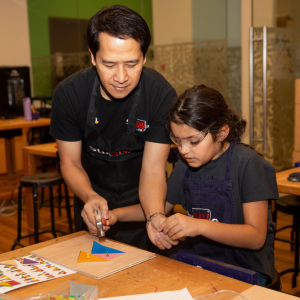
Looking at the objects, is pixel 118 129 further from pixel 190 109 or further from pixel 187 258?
pixel 187 258

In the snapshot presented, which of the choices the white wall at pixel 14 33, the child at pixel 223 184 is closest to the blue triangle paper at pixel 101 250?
the child at pixel 223 184

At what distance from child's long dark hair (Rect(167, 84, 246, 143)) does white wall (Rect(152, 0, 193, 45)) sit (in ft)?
10.2

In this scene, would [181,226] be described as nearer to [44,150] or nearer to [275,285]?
[275,285]

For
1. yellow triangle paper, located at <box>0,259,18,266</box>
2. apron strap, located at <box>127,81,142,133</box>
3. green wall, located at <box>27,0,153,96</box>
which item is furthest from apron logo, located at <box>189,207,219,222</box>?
green wall, located at <box>27,0,153,96</box>

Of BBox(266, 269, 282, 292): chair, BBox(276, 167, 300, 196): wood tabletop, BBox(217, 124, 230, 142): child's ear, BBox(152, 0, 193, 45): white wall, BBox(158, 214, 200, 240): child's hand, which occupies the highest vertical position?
BBox(152, 0, 193, 45): white wall

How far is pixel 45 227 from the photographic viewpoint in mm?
4070

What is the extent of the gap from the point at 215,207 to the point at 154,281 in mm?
459

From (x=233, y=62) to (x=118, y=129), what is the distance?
277 cm

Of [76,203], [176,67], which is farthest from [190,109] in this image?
[176,67]

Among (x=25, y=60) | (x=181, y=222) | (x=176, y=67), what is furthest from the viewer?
(x=25, y=60)

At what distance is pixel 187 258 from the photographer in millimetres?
1254

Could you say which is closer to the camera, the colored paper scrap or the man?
the colored paper scrap

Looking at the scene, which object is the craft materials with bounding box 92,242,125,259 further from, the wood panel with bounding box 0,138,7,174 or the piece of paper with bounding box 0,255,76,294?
the wood panel with bounding box 0,138,7,174

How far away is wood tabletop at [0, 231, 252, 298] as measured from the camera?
1.03 m
